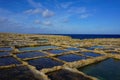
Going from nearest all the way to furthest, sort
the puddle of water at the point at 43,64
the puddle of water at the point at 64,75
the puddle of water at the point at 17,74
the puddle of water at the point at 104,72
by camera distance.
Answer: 1. the puddle of water at the point at 17,74
2. the puddle of water at the point at 64,75
3. the puddle of water at the point at 104,72
4. the puddle of water at the point at 43,64

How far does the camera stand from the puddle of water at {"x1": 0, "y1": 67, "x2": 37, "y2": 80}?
23.0 ft

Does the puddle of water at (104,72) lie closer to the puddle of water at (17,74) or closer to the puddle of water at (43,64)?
the puddle of water at (43,64)

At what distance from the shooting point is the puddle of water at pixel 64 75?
7262 mm

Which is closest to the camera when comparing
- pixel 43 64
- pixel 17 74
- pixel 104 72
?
pixel 17 74

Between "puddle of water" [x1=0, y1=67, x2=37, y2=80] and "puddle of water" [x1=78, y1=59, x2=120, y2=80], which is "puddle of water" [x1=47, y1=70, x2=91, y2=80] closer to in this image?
"puddle of water" [x1=0, y1=67, x2=37, y2=80]

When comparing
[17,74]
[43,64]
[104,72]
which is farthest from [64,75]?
[104,72]

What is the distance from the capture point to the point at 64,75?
25.1 ft

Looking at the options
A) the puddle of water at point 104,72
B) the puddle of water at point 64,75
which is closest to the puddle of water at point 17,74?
the puddle of water at point 64,75

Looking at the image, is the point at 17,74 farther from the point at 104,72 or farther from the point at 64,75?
the point at 104,72

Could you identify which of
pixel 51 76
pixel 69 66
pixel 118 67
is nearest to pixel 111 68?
pixel 118 67

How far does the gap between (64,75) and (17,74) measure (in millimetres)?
2625

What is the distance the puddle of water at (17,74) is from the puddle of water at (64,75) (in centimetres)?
116

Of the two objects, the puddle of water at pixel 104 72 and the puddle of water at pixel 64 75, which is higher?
the puddle of water at pixel 64 75

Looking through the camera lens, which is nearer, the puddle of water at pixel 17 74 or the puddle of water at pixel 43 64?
the puddle of water at pixel 17 74
